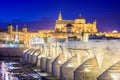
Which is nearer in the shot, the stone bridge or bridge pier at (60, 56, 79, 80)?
the stone bridge

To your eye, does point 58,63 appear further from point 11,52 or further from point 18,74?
point 11,52

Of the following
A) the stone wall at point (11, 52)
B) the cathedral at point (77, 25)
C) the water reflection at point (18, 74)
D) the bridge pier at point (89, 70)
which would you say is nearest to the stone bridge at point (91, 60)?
the bridge pier at point (89, 70)

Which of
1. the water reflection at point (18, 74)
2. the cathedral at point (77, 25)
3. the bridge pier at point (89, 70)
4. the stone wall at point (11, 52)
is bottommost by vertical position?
the water reflection at point (18, 74)

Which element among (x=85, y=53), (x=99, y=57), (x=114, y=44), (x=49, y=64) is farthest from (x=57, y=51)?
(x=114, y=44)

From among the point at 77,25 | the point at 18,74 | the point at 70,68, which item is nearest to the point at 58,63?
the point at 70,68

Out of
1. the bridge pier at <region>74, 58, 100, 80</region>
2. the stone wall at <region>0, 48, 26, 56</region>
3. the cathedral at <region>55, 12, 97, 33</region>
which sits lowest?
the bridge pier at <region>74, 58, 100, 80</region>

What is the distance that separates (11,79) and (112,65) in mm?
17509

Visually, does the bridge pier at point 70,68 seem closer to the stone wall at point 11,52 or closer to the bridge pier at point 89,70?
the bridge pier at point 89,70

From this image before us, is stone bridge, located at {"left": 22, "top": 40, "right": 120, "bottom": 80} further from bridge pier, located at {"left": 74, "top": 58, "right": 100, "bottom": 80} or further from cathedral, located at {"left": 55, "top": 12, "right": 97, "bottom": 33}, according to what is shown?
cathedral, located at {"left": 55, "top": 12, "right": 97, "bottom": 33}

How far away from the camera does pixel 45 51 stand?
60.1 meters

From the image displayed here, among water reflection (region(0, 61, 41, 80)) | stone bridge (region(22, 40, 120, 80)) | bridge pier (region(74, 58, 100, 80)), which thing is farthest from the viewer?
water reflection (region(0, 61, 41, 80))

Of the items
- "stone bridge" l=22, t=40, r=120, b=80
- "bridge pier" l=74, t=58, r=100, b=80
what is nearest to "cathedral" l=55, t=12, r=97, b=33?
"stone bridge" l=22, t=40, r=120, b=80

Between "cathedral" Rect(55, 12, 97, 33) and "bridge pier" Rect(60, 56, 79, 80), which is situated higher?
"cathedral" Rect(55, 12, 97, 33)

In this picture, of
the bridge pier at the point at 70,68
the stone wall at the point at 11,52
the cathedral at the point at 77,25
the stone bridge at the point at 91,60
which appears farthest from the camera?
the cathedral at the point at 77,25
